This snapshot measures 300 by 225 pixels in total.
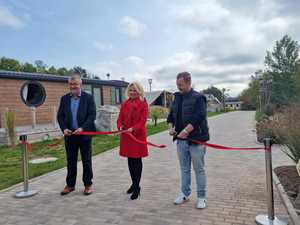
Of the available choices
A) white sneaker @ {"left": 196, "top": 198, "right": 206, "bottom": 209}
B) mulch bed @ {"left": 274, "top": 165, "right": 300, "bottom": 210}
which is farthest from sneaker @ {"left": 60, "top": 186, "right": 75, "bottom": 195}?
mulch bed @ {"left": 274, "top": 165, "right": 300, "bottom": 210}

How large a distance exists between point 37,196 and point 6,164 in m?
3.20

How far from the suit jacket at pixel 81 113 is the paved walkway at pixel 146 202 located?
1161 millimetres

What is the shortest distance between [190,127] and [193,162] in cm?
54

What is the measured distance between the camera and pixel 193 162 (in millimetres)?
3760

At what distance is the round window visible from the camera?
14.7 m

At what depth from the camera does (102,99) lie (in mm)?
20312

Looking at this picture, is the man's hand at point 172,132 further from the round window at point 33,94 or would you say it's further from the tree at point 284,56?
the tree at point 284,56

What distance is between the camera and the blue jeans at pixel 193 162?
12.2 ft

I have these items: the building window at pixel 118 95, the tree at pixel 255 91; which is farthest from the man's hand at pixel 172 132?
the tree at pixel 255 91

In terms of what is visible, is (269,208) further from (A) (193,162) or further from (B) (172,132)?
(B) (172,132)

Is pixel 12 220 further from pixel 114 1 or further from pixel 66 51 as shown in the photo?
pixel 66 51

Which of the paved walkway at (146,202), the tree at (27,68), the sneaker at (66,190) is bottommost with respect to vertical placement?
the paved walkway at (146,202)

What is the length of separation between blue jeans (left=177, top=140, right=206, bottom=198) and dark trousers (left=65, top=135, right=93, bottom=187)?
159 centimetres

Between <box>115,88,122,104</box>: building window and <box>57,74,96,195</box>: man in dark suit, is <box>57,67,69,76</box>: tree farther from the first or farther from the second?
<box>57,74,96,195</box>: man in dark suit
